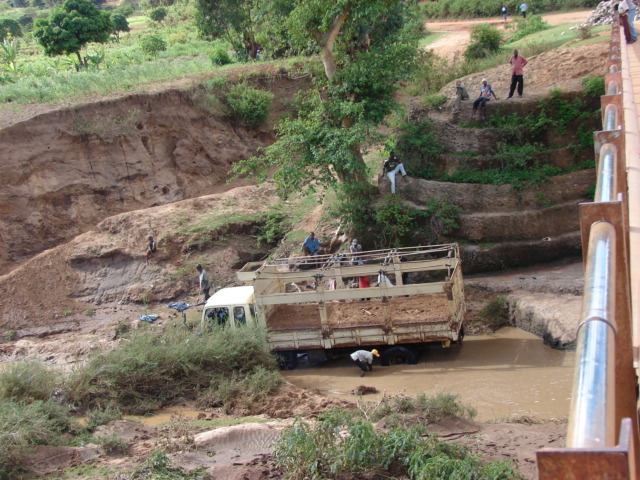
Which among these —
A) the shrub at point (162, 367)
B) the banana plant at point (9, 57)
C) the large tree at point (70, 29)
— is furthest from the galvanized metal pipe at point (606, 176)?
the large tree at point (70, 29)

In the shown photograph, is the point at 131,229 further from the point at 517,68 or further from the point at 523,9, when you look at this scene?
the point at 523,9

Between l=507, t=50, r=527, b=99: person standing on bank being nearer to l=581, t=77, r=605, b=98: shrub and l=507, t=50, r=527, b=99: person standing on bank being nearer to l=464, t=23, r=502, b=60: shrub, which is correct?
l=581, t=77, r=605, b=98: shrub

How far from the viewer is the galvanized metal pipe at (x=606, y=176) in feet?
10.1

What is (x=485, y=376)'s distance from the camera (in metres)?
11.5

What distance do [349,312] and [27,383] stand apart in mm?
6325

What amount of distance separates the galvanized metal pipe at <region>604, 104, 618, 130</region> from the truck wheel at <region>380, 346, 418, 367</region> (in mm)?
7438

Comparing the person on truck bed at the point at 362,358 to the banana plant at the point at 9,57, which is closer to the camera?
the person on truck bed at the point at 362,358

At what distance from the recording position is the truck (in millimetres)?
12180

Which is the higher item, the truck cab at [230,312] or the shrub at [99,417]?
the truck cab at [230,312]

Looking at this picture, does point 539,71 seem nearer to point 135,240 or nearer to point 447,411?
point 135,240

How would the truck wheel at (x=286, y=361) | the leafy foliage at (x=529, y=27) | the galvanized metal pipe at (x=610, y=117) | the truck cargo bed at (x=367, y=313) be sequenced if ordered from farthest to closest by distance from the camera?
the leafy foliage at (x=529, y=27), the truck wheel at (x=286, y=361), the truck cargo bed at (x=367, y=313), the galvanized metal pipe at (x=610, y=117)

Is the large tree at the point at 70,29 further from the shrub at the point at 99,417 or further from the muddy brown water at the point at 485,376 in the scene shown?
the shrub at the point at 99,417

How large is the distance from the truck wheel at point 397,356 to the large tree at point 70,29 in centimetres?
2366

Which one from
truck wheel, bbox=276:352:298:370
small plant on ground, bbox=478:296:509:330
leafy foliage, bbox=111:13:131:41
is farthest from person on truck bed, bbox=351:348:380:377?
leafy foliage, bbox=111:13:131:41
